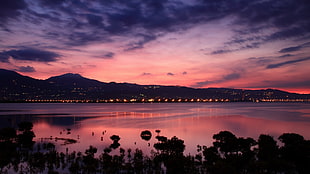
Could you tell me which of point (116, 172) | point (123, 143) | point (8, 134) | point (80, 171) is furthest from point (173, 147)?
point (8, 134)

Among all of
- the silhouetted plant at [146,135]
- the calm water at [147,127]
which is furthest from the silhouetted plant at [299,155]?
the silhouetted plant at [146,135]

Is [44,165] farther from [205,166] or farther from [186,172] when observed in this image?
[205,166]

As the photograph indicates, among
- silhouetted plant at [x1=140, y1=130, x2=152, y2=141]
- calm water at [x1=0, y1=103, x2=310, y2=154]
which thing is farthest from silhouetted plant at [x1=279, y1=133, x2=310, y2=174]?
silhouetted plant at [x1=140, y1=130, x2=152, y2=141]

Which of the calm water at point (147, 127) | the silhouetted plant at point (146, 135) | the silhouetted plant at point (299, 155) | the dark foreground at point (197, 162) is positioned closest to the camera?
the dark foreground at point (197, 162)

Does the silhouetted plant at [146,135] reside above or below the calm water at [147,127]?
above

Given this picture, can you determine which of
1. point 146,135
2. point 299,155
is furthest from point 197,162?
point 146,135

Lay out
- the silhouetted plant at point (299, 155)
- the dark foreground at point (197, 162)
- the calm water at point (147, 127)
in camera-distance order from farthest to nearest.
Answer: the calm water at point (147, 127) < the silhouetted plant at point (299, 155) < the dark foreground at point (197, 162)

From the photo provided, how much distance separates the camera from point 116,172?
21.0 metres

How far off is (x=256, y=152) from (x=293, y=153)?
13.7 ft

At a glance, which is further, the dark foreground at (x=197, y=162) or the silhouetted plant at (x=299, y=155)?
the silhouetted plant at (x=299, y=155)

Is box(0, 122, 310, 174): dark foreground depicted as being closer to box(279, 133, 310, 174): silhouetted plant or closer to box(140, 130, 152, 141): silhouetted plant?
box(279, 133, 310, 174): silhouetted plant

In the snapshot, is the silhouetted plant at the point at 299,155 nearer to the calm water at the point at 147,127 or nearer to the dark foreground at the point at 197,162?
the dark foreground at the point at 197,162

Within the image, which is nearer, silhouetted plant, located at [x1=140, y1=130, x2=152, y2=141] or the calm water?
the calm water

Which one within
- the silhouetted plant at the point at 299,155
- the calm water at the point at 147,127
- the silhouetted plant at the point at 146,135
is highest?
the silhouetted plant at the point at 299,155
